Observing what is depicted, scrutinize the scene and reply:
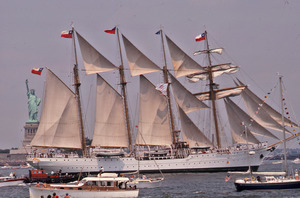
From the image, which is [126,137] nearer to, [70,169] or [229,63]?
[70,169]

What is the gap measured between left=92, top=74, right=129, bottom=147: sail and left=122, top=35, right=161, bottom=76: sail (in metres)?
5.41

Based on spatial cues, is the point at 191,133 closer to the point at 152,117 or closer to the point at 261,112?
the point at 152,117

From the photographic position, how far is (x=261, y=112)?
8700cm

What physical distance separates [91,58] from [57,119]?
39.6 ft

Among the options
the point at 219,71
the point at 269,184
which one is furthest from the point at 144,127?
the point at 269,184

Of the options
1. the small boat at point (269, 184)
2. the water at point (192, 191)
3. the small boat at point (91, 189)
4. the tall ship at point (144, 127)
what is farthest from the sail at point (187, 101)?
the small boat at point (91, 189)

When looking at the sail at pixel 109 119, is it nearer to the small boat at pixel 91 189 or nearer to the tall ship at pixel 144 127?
the tall ship at pixel 144 127

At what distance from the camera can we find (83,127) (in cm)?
8919

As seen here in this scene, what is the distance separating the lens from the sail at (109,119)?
88125mm

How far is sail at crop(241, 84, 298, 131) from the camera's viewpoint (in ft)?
280

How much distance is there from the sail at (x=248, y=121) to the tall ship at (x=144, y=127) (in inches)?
6.4

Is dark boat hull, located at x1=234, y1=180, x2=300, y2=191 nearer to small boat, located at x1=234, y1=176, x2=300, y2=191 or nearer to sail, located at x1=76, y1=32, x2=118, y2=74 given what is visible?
small boat, located at x1=234, y1=176, x2=300, y2=191

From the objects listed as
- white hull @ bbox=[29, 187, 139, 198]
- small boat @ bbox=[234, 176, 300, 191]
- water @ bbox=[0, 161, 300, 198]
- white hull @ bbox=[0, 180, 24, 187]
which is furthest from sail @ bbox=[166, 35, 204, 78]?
white hull @ bbox=[29, 187, 139, 198]

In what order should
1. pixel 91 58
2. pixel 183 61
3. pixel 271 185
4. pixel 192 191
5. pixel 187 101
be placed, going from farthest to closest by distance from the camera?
pixel 183 61, pixel 187 101, pixel 91 58, pixel 192 191, pixel 271 185
